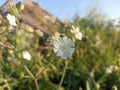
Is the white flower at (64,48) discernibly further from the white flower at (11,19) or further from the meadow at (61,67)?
the meadow at (61,67)

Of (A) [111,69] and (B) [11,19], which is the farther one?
(A) [111,69]

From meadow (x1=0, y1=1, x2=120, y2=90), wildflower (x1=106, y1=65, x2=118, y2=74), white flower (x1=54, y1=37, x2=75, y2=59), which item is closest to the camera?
white flower (x1=54, y1=37, x2=75, y2=59)

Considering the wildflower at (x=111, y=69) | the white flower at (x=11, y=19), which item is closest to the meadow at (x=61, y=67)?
the wildflower at (x=111, y=69)

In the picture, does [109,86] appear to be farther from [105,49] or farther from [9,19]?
[9,19]

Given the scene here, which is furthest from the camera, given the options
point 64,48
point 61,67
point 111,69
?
point 61,67

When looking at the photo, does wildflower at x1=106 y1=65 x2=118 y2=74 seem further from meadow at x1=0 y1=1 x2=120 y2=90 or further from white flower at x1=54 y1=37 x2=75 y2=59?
white flower at x1=54 y1=37 x2=75 y2=59

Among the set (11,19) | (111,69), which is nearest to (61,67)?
(111,69)

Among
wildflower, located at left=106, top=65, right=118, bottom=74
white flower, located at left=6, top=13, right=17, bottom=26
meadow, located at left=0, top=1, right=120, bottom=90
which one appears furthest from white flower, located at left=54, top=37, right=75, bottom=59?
wildflower, located at left=106, top=65, right=118, bottom=74

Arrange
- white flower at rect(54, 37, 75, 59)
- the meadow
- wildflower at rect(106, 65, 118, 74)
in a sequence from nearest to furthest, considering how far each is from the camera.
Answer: white flower at rect(54, 37, 75, 59), the meadow, wildflower at rect(106, 65, 118, 74)

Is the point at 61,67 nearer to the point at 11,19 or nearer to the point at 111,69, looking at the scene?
the point at 111,69
